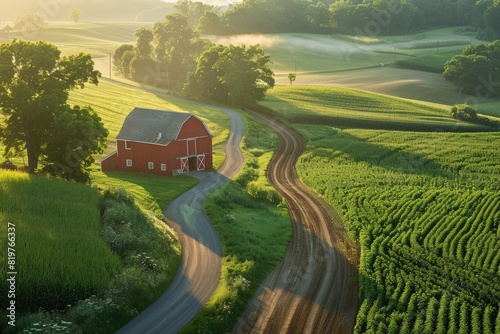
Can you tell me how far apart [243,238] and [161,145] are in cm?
2219

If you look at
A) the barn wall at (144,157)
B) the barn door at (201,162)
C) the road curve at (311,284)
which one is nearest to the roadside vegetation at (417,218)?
the road curve at (311,284)

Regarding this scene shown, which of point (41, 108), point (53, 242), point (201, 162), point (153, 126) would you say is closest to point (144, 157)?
point (153, 126)

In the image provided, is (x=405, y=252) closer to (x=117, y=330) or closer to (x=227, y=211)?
(x=227, y=211)

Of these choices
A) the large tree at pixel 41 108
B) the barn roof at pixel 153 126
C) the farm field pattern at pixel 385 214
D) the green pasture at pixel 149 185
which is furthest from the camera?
the barn roof at pixel 153 126

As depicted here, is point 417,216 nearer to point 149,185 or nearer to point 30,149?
point 149,185

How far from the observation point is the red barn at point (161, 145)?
63875mm

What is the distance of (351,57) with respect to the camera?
6599 inches

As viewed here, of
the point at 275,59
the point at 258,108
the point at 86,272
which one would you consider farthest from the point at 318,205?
the point at 275,59

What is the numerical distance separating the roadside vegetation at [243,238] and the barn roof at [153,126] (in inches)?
342

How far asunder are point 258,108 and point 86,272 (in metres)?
79.5

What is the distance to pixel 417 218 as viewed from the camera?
52.8 metres

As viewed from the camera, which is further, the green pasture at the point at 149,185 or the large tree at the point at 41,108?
the green pasture at the point at 149,185

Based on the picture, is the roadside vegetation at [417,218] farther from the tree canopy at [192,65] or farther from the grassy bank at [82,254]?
the tree canopy at [192,65]

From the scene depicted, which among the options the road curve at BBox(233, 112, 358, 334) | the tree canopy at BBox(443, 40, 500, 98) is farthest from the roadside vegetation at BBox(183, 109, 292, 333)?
the tree canopy at BBox(443, 40, 500, 98)
